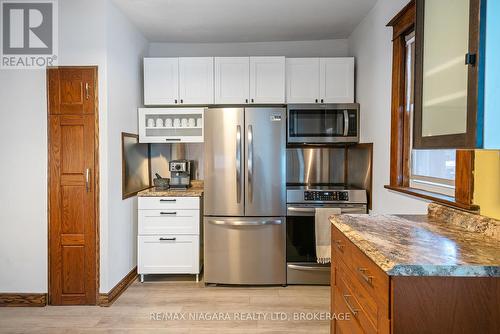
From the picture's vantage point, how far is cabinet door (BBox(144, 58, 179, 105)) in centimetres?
339

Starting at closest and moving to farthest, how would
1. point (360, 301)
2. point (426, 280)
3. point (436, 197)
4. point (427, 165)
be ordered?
1. point (426, 280)
2. point (360, 301)
3. point (436, 197)
4. point (427, 165)

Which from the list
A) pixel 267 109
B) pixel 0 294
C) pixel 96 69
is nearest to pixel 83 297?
pixel 0 294

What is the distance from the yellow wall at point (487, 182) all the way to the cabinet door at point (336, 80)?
202 cm

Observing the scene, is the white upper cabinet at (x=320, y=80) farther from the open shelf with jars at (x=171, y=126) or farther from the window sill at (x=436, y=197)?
the window sill at (x=436, y=197)

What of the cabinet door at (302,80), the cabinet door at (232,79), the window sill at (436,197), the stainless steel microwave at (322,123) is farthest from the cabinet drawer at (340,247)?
the cabinet door at (232,79)

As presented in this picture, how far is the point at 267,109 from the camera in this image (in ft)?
10.1

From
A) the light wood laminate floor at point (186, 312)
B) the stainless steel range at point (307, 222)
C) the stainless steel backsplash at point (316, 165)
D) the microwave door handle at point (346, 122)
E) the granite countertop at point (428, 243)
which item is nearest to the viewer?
the granite countertop at point (428, 243)

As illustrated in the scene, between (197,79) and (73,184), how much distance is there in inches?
66.0

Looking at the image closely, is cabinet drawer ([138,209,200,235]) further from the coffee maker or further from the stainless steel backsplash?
the stainless steel backsplash

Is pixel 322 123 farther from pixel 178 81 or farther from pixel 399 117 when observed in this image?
pixel 178 81

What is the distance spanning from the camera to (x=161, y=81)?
341cm

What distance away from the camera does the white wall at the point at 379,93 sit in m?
2.42

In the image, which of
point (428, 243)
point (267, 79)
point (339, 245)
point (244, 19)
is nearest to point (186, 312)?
point (339, 245)

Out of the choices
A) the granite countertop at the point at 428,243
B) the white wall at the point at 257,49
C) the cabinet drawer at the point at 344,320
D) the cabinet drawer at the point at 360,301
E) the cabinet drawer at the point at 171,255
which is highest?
the white wall at the point at 257,49
